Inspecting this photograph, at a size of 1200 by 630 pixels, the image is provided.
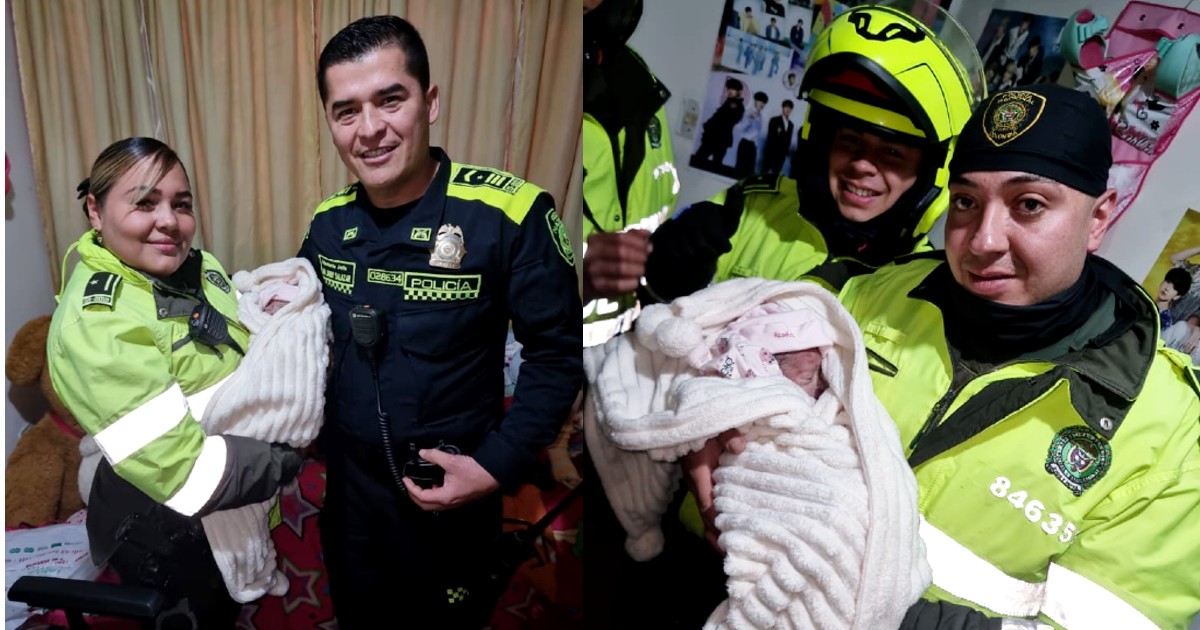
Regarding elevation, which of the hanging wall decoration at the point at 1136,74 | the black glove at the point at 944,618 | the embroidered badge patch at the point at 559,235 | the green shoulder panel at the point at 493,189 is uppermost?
the hanging wall decoration at the point at 1136,74

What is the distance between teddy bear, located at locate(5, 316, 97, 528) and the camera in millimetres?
834

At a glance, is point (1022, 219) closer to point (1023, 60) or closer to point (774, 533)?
point (1023, 60)

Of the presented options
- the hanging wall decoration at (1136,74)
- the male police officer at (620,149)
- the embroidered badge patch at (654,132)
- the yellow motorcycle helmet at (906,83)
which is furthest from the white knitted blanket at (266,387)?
the hanging wall decoration at (1136,74)

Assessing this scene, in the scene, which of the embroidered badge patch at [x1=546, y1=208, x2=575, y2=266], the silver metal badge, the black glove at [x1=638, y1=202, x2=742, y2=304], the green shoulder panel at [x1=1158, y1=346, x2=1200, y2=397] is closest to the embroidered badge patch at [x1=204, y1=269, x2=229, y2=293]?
the silver metal badge

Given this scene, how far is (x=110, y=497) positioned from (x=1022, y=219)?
1065mm

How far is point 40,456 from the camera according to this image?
0.84 metres

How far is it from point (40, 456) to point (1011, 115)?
1.15m

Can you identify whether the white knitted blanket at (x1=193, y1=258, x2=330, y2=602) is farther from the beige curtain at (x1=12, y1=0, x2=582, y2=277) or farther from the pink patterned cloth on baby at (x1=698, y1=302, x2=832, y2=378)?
the pink patterned cloth on baby at (x1=698, y1=302, x2=832, y2=378)

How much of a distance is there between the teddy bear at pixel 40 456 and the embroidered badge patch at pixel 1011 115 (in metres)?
1.05

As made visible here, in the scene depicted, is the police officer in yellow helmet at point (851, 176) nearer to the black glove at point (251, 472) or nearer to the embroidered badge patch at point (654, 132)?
the embroidered badge patch at point (654, 132)

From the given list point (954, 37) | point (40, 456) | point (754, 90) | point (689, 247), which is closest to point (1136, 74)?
point (954, 37)

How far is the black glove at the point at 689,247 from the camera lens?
921 mm

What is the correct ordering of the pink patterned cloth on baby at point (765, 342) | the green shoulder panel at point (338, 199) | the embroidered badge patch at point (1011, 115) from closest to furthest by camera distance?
the embroidered badge patch at point (1011, 115) → the pink patterned cloth on baby at point (765, 342) → the green shoulder panel at point (338, 199)

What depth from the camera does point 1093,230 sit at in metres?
0.70
